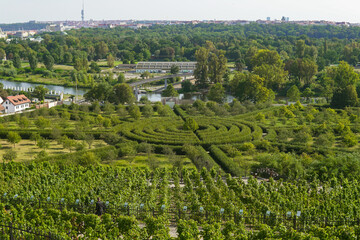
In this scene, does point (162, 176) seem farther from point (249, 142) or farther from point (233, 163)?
point (249, 142)

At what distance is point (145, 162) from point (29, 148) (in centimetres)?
1379

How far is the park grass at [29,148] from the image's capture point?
1647 inches

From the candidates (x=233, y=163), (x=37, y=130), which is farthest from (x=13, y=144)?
(x=233, y=163)

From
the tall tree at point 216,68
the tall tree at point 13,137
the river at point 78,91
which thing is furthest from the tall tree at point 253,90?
the tall tree at point 13,137

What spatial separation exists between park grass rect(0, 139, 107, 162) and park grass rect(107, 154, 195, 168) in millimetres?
6015

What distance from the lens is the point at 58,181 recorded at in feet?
101

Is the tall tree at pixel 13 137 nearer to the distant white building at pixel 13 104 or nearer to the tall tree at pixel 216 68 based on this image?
the distant white building at pixel 13 104

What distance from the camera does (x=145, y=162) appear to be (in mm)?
40719

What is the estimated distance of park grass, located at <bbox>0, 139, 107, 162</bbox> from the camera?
41844 mm

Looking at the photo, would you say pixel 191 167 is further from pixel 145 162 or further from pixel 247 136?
pixel 247 136

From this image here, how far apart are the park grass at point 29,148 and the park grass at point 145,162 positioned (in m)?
6.01

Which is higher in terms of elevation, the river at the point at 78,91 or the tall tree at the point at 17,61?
the tall tree at the point at 17,61

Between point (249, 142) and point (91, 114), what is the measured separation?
25.9 meters

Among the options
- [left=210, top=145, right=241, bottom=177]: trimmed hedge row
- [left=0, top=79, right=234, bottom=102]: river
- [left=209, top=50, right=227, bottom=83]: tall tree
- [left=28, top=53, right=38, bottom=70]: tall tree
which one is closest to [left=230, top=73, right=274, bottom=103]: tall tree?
[left=0, top=79, right=234, bottom=102]: river
